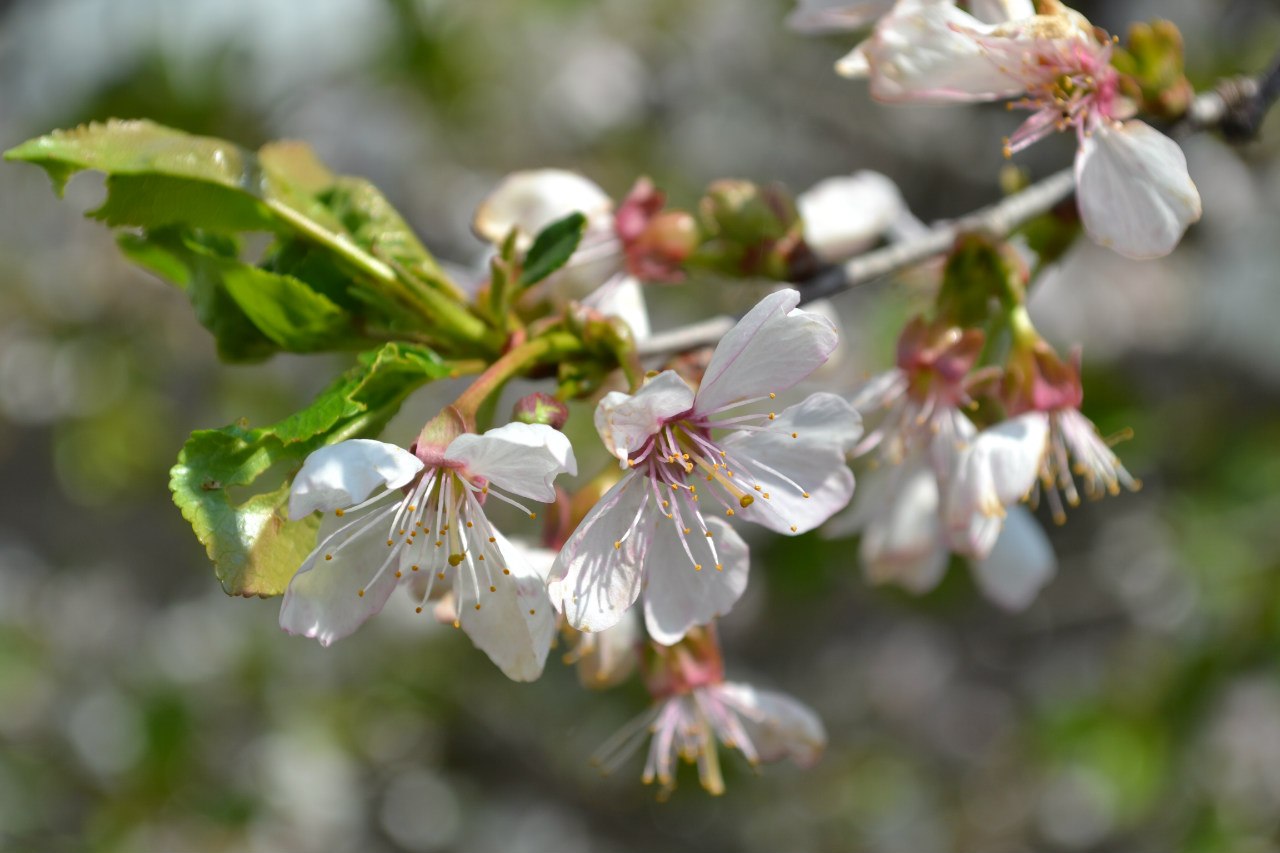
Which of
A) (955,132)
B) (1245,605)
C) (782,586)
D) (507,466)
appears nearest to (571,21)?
(955,132)

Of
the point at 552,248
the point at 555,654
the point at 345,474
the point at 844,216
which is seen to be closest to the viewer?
the point at 345,474

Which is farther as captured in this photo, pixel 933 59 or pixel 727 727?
pixel 727 727

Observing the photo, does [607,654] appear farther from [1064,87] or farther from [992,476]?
[1064,87]

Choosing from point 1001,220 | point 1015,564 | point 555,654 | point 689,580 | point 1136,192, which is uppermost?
point 1136,192

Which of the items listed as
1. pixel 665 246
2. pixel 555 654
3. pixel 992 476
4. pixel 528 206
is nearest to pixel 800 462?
pixel 992 476

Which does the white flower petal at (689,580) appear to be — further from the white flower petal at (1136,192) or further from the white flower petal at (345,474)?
the white flower petal at (1136,192)

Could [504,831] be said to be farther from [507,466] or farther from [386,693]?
[507,466]

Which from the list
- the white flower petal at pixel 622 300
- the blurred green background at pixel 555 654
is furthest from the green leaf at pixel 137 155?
the blurred green background at pixel 555 654
